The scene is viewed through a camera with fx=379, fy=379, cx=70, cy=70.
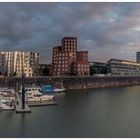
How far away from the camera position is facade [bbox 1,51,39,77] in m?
80.2

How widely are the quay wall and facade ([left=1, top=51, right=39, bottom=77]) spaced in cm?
1548

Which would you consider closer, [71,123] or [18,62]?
[71,123]

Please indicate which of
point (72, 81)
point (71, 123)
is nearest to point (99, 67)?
point (72, 81)

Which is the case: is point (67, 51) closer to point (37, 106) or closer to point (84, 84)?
point (84, 84)

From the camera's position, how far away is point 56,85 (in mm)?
62188

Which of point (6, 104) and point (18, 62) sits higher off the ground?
point (18, 62)

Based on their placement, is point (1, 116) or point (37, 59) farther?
point (37, 59)

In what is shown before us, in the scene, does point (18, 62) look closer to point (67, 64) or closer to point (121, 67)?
point (67, 64)

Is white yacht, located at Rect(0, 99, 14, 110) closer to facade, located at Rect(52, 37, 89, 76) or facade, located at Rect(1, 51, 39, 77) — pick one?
facade, located at Rect(52, 37, 89, 76)

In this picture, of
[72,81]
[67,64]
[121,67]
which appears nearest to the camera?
[72,81]

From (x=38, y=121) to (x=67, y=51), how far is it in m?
50.2

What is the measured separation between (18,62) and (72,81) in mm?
20963

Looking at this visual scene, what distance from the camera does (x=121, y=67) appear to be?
102 metres

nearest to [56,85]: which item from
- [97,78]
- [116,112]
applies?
[97,78]
